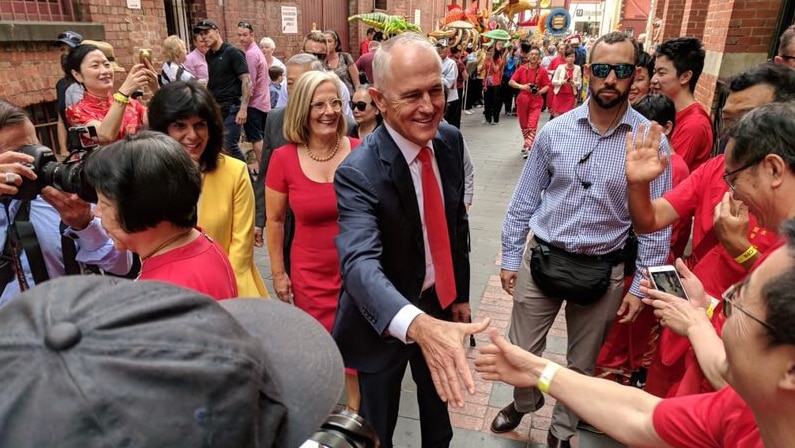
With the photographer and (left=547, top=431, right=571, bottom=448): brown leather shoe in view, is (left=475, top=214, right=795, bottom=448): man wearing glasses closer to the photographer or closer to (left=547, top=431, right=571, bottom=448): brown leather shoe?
(left=547, top=431, right=571, bottom=448): brown leather shoe

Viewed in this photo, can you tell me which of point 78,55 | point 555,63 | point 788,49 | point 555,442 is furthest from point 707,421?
point 555,63

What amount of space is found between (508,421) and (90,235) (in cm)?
229

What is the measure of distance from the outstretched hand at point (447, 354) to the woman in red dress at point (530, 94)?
27.0 feet

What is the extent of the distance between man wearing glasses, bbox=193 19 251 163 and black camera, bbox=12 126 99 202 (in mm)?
5035

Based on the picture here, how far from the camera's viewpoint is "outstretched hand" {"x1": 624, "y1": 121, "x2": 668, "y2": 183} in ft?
7.34

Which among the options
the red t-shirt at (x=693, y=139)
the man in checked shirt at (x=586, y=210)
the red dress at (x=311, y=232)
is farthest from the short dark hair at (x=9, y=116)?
the red t-shirt at (x=693, y=139)

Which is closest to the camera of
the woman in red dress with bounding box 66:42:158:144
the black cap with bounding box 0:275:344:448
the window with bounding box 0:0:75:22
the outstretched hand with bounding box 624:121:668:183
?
the black cap with bounding box 0:275:344:448

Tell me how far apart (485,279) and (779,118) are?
313 cm

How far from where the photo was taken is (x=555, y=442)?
111 inches

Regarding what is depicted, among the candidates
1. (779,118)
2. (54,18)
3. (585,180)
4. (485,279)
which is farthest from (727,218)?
(54,18)

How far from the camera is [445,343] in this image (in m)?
1.54

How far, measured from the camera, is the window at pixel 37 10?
5.39 m

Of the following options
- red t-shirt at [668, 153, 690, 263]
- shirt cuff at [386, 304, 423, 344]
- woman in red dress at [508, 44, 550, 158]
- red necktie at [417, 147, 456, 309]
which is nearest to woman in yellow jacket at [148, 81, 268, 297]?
red necktie at [417, 147, 456, 309]

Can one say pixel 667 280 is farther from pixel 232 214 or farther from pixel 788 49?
pixel 788 49
